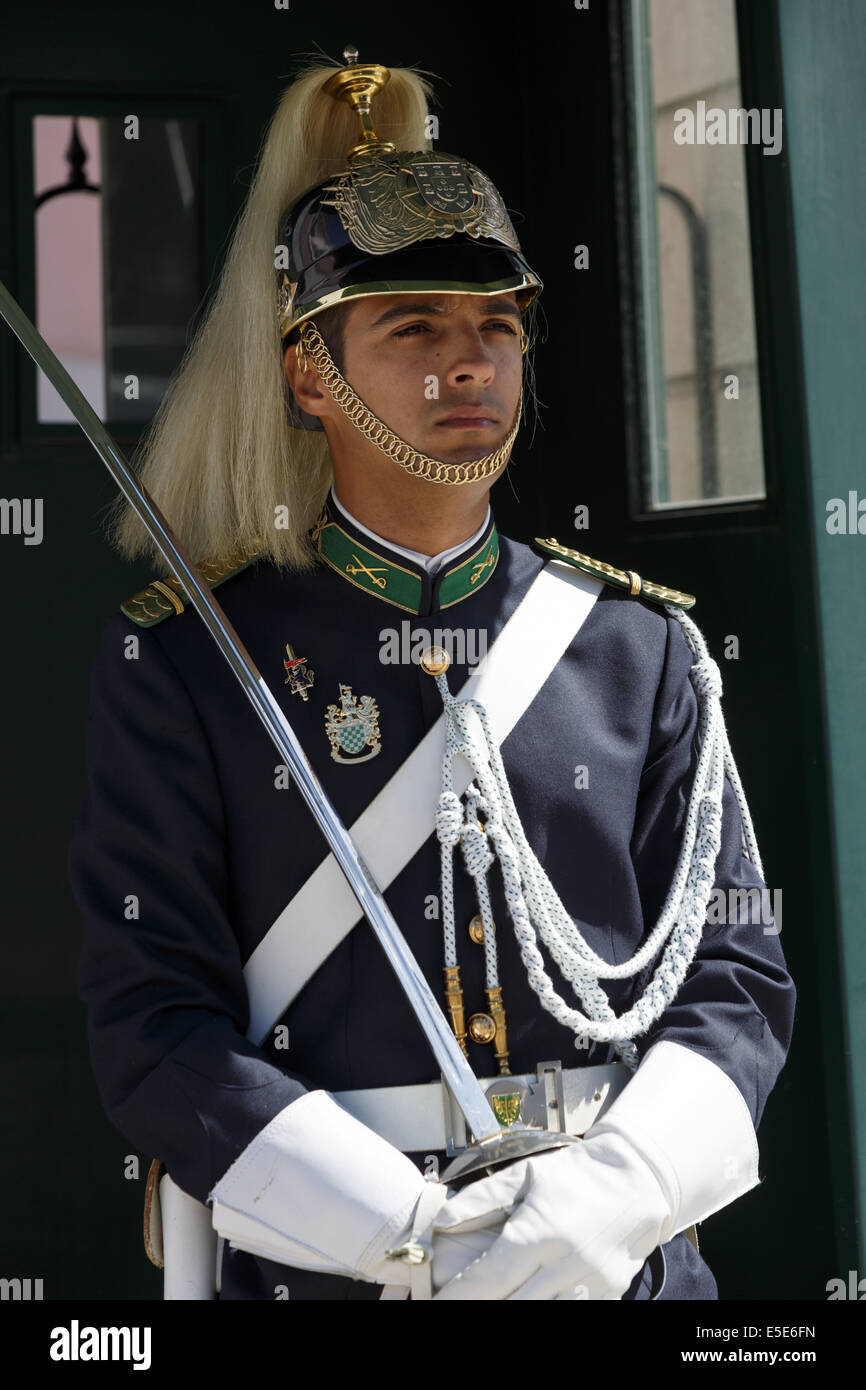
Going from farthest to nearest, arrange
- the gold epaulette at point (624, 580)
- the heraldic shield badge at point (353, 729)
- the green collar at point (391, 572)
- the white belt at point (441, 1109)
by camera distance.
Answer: the gold epaulette at point (624, 580), the green collar at point (391, 572), the heraldic shield badge at point (353, 729), the white belt at point (441, 1109)

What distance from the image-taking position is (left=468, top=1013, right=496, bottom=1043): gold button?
2273 mm

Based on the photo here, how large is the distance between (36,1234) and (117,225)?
2.46 m

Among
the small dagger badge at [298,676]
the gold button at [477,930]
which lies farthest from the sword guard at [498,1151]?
the small dagger badge at [298,676]

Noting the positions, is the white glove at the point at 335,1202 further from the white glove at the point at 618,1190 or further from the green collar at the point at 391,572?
the green collar at the point at 391,572

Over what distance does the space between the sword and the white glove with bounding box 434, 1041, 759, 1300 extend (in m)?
0.04

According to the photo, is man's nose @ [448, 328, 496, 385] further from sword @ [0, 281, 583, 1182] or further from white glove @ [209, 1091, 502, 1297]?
white glove @ [209, 1091, 502, 1297]

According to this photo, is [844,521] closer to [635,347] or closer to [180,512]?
[635,347]

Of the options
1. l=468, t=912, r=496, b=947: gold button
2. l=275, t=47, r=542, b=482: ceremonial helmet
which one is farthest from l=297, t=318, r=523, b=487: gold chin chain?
l=468, t=912, r=496, b=947: gold button

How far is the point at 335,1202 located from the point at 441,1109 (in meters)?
0.22

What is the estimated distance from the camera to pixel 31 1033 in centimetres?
334

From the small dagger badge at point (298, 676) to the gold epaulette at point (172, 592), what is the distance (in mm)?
162

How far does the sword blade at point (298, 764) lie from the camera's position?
2.17 meters

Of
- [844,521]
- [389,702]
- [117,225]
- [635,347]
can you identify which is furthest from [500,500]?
[117,225]

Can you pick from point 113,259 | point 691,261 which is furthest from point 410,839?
point 113,259
